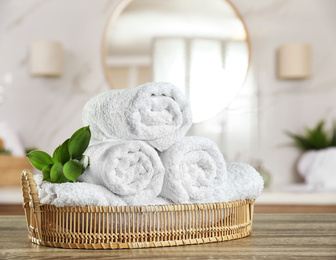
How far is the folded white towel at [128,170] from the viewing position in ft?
1.97

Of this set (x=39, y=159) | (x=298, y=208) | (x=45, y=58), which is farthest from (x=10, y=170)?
(x=39, y=159)

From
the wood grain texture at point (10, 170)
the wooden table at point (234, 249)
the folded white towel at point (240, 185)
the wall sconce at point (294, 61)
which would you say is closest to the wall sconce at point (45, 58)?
the wood grain texture at point (10, 170)

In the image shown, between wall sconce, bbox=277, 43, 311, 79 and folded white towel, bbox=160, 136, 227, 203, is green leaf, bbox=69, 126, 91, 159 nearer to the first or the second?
folded white towel, bbox=160, 136, 227, 203

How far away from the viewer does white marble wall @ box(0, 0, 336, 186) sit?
7.53ft

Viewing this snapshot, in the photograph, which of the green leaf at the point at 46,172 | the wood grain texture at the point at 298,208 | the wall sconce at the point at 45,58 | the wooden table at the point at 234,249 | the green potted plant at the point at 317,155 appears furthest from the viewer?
the wall sconce at the point at 45,58

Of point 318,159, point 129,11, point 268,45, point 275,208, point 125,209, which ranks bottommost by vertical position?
point 275,208

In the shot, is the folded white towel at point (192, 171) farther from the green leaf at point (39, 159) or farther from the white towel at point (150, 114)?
the green leaf at point (39, 159)

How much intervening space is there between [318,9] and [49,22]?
48.9 inches

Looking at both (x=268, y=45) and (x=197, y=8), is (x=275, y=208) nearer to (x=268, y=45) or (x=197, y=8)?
(x=268, y=45)

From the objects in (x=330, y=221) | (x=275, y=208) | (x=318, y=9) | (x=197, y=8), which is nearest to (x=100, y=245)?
(x=330, y=221)

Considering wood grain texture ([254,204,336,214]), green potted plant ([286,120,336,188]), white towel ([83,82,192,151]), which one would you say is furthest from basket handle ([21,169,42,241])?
green potted plant ([286,120,336,188])

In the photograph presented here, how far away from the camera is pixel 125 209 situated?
593 millimetres

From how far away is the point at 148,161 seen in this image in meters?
0.62

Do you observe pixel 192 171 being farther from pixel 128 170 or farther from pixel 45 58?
pixel 45 58
